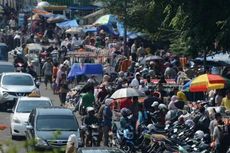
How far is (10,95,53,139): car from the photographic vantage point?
27.7 metres

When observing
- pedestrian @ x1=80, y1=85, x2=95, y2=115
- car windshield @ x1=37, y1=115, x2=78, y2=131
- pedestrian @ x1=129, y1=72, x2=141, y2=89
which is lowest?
car windshield @ x1=37, y1=115, x2=78, y2=131

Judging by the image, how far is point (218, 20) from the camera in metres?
26.5

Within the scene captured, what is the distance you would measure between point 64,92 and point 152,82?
11.2 ft

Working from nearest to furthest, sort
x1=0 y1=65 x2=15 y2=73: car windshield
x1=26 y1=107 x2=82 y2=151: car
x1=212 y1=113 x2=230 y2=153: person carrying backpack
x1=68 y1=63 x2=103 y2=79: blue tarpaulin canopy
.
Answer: x1=212 y1=113 x2=230 y2=153: person carrying backpack, x1=26 y1=107 x2=82 y2=151: car, x1=68 y1=63 x2=103 y2=79: blue tarpaulin canopy, x1=0 y1=65 x2=15 y2=73: car windshield

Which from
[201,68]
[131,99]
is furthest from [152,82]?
[131,99]

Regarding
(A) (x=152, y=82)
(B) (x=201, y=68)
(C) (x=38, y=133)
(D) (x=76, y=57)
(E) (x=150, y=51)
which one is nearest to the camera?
(C) (x=38, y=133)

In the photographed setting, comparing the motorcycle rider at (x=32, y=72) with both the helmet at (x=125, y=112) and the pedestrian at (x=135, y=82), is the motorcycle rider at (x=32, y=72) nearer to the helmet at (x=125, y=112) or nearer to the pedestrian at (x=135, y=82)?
the pedestrian at (x=135, y=82)

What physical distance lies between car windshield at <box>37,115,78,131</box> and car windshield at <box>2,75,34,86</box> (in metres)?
10.4

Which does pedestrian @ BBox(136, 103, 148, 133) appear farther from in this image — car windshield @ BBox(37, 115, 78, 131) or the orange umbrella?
the orange umbrella

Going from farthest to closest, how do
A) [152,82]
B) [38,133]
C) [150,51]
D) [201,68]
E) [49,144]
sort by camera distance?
1. [150,51]
2. [201,68]
3. [152,82]
4. [38,133]
5. [49,144]

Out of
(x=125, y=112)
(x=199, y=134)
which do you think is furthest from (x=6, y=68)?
(x=199, y=134)

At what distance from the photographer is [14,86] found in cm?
3519

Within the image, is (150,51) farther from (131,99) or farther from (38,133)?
(38,133)

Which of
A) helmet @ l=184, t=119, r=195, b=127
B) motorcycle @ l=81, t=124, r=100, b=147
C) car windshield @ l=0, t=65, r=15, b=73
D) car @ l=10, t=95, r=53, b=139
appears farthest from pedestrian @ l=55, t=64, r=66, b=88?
helmet @ l=184, t=119, r=195, b=127
